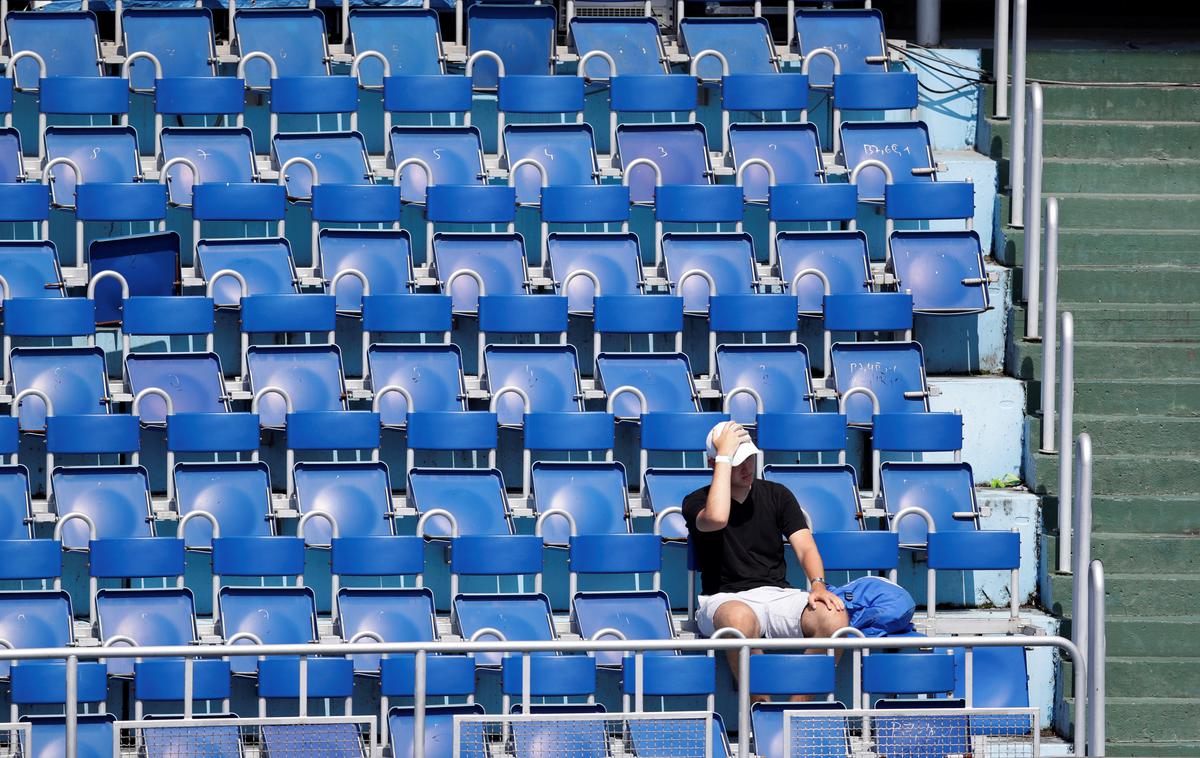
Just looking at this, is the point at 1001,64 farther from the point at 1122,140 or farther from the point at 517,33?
the point at 517,33

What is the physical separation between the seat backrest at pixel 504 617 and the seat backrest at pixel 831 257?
6.50 feet

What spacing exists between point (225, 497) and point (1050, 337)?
Answer: 324 cm

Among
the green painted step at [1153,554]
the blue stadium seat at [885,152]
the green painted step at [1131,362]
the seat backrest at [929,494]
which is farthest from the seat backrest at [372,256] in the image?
the green painted step at [1153,554]

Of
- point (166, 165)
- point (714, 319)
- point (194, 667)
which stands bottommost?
point (194, 667)

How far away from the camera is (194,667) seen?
257 inches

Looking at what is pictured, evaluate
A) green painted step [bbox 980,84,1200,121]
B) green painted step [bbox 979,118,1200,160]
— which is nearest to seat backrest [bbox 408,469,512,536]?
green painted step [bbox 979,118,1200,160]

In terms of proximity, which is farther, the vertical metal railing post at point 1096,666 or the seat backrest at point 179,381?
the seat backrest at point 179,381

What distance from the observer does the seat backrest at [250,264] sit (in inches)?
309

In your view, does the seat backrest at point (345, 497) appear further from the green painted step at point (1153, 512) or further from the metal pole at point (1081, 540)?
the green painted step at point (1153, 512)

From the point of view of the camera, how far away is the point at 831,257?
26.2 feet

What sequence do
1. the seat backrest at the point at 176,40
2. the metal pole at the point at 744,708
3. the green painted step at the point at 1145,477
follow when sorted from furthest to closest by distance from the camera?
the seat backrest at the point at 176,40
the green painted step at the point at 1145,477
the metal pole at the point at 744,708

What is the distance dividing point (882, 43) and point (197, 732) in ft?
16.4

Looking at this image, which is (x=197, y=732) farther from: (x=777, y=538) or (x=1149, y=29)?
(x=1149, y=29)

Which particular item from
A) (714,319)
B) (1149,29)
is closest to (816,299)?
(714,319)
